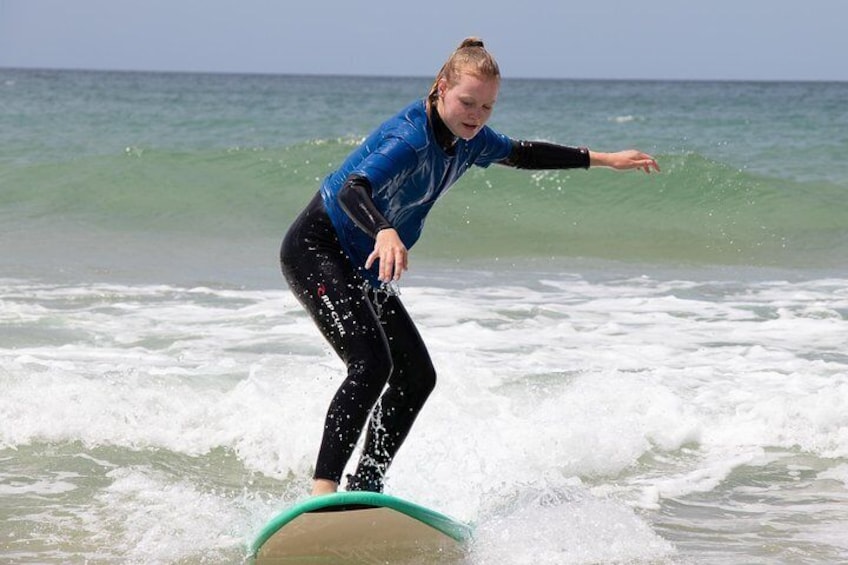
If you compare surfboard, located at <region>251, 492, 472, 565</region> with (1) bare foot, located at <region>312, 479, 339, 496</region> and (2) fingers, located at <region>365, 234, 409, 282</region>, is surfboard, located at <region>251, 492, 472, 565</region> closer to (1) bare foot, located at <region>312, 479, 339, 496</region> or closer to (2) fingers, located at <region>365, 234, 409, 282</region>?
(1) bare foot, located at <region>312, 479, 339, 496</region>

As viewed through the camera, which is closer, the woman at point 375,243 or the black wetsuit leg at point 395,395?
the woman at point 375,243

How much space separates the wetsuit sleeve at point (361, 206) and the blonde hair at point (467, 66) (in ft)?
1.34

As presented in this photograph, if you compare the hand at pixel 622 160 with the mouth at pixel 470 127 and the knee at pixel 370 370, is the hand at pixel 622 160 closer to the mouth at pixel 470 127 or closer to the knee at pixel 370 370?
the mouth at pixel 470 127

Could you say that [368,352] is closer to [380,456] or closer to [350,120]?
[380,456]

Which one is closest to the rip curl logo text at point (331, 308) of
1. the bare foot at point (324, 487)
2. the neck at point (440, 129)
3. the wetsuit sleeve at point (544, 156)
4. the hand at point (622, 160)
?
the bare foot at point (324, 487)

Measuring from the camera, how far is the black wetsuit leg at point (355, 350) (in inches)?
164

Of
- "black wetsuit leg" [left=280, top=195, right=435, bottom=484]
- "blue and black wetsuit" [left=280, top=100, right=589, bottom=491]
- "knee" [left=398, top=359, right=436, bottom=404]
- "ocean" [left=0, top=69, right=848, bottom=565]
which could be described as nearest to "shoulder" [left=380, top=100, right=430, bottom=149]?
"blue and black wetsuit" [left=280, top=100, right=589, bottom=491]

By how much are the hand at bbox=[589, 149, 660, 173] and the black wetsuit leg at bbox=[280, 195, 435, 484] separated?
1.05 meters

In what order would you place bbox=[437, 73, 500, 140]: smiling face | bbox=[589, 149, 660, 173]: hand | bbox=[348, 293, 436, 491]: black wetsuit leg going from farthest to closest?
1. bbox=[589, 149, 660, 173]: hand
2. bbox=[348, 293, 436, 491]: black wetsuit leg
3. bbox=[437, 73, 500, 140]: smiling face

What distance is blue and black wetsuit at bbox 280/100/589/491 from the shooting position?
13.3ft

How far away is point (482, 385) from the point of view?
23.4 feet

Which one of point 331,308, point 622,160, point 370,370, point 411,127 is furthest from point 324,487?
point 622,160

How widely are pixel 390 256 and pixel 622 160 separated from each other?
62.7 inches

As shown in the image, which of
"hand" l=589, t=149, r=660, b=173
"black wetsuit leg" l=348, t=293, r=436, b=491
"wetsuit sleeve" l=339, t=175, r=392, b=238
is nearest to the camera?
"wetsuit sleeve" l=339, t=175, r=392, b=238
